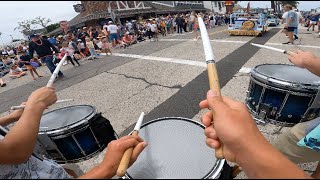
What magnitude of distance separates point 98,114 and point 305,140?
175 centimetres

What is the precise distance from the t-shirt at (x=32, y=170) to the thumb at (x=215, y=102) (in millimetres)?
1066

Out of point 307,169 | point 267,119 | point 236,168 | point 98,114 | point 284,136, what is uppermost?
point 98,114

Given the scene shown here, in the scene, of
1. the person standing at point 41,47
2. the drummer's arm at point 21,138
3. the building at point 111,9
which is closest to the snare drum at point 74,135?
the drummer's arm at point 21,138

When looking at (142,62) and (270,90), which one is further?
(142,62)

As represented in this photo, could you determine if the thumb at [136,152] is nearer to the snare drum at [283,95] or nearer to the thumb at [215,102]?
the thumb at [215,102]

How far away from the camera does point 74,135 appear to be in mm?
2066

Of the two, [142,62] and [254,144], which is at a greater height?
[254,144]

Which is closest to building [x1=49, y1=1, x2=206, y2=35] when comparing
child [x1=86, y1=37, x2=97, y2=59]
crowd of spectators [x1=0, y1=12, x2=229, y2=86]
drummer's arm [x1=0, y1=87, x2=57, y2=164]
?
crowd of spectators [x1=0, y1=12, x2=229, y2=86]

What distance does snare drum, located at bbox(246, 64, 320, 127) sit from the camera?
7.38 feet

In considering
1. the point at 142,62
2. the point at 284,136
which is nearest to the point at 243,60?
the point at 142,62

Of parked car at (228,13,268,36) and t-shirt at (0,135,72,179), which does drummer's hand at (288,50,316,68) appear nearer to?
t-shirt at (0,135,72,179)

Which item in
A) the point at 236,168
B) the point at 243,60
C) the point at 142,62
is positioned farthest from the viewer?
the point at 142,62

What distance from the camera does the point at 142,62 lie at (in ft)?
25.9

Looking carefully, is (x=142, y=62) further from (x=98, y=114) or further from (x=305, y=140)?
(x=305, y=140)
